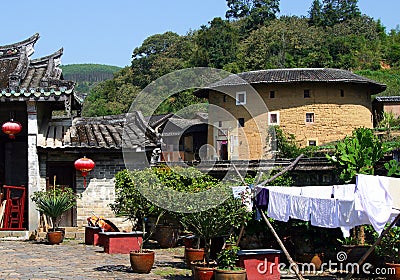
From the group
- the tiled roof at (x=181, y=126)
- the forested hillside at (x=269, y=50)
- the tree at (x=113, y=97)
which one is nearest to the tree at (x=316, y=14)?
the forested hillside at (x=269, y=50)

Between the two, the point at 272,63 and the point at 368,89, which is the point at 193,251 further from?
the point at 272,63

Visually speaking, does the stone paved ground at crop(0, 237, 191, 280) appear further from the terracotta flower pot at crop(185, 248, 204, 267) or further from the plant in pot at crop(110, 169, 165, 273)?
the plant in pot at crop(110, 169, 165, 273)

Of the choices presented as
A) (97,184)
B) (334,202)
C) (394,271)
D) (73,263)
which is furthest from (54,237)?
(394,271)

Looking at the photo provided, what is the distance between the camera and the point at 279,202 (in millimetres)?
10836

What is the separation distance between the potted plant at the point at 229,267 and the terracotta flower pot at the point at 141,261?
1641 millimetres

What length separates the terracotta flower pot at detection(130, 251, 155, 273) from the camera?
10.2 metres

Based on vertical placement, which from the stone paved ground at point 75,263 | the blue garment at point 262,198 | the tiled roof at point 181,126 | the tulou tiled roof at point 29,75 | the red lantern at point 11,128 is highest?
the tiled roof at point 181,126

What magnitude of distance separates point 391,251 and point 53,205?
8.09 m

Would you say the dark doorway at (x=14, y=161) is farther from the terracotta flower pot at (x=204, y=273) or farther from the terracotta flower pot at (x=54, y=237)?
the terracotta flower pot at (x=204, y=273)

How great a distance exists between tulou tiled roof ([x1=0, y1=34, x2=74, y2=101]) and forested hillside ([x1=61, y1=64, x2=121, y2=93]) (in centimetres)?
7584

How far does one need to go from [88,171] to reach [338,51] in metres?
40.0

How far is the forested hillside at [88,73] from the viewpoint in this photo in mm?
95831

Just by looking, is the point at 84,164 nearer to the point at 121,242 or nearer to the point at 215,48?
the point at 121,242

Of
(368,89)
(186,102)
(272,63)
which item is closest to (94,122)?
(368,89)
